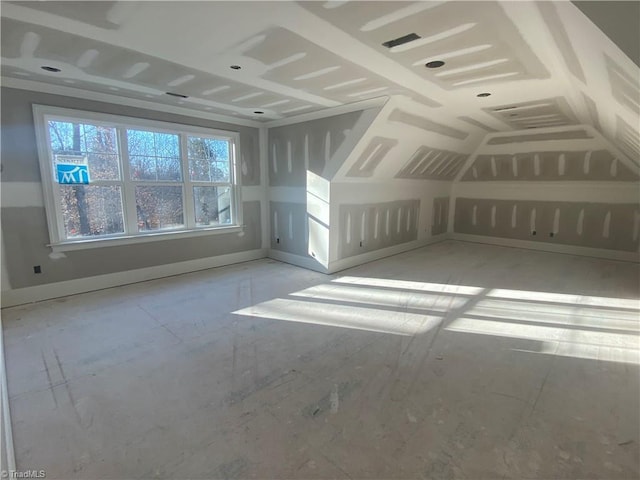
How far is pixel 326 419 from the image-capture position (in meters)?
1.97

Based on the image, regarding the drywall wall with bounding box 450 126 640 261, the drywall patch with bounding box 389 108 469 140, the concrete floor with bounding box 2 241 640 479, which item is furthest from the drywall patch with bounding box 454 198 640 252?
the concrete floor with bounding box 2 241 640 479

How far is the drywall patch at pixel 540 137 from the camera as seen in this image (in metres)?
5.74

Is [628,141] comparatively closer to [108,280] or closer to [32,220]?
[108,280]

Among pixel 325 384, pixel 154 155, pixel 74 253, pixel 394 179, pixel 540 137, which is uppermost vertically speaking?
pixel 540 137

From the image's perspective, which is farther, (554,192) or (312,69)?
(554,192)

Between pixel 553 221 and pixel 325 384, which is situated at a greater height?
pixel 553 221

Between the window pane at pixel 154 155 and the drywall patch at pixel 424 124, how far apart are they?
3254 mm

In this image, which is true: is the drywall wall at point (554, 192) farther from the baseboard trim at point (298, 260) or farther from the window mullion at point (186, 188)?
the window mullion at point (186, 188)

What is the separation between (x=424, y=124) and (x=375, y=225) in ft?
6.33

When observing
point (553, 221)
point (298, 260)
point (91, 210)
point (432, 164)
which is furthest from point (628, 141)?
point (91, 210)

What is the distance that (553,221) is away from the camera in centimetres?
669

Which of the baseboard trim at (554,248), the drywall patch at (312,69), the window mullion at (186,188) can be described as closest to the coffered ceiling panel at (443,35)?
the drywall patch at (312,69)

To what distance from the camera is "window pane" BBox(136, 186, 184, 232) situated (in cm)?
452

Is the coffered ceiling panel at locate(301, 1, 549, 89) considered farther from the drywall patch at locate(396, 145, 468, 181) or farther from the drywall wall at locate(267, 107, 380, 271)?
the drywall patch at locate(396, 145, 468, 181)
